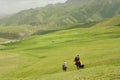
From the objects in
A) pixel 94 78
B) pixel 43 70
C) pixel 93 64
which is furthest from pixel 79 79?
pixel 43 70

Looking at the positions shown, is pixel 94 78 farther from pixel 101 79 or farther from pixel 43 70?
pixel 43 70

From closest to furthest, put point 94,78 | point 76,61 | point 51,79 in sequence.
A: point 94,78, point 51,79, point 76,61

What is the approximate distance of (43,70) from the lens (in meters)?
70.9

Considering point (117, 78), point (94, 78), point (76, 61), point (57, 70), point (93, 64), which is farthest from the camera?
point (57, 70)

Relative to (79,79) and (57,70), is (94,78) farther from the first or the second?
(57,70)

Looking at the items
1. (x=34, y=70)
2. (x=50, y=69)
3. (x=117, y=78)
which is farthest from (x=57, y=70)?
(x=117, y=78)

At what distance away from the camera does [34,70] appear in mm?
73562

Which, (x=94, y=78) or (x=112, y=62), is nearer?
(x=94, y=78)

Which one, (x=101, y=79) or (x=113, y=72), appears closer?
(x=101, y=79)

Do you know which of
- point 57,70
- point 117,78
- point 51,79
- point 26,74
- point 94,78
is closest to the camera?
point 117,78

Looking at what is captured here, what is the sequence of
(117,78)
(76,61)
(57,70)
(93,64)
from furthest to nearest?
(57,70), (93,64), (76,61), (117,78)

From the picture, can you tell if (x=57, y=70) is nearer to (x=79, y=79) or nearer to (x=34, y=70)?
(x=34, y=70)

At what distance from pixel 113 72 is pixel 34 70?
32644mm

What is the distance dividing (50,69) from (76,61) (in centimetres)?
1424
